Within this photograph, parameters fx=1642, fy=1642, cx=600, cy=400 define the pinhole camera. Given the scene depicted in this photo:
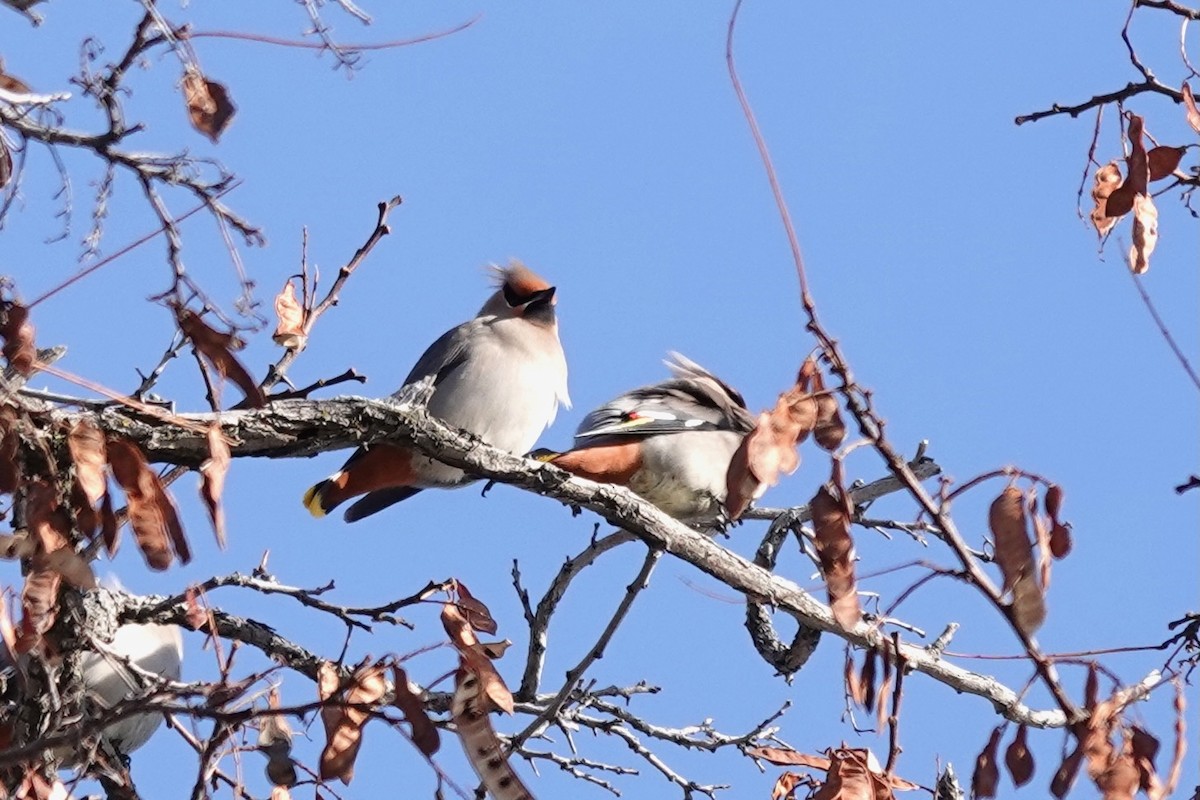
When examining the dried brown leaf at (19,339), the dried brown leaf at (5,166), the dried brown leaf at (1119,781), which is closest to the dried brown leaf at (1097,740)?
the dried brown leaf at (1119,781)

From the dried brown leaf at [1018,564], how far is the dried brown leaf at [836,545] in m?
0.22

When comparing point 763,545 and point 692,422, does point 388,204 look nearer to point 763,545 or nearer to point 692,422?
point 763,545

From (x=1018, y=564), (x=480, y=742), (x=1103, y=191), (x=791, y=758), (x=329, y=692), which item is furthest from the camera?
(x=791, y=758)

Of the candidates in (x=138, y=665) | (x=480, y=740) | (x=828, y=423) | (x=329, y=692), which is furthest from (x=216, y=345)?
(x=138, y=665)

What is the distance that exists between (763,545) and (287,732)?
6.02 feet

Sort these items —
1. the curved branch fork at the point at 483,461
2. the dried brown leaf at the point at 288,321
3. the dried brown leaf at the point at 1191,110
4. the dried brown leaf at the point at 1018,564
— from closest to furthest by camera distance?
the dried brown leaf at the point at 1018,564 → the dried brown leaf at the point at 1191,110 → the curved branch fork at the point at 483,461 → the dried brown leaf at the point at 288,321

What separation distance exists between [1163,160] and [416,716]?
63.6 inches

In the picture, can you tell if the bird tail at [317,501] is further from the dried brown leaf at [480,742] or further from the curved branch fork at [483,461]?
the dried brown leaf at [480,742]

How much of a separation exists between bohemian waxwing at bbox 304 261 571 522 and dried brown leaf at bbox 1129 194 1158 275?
2525 millimetres

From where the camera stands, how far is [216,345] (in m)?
2.53

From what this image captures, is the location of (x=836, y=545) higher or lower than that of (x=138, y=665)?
Result: lower

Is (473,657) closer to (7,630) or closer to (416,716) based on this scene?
(416,716)

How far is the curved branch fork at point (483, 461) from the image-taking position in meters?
3.03

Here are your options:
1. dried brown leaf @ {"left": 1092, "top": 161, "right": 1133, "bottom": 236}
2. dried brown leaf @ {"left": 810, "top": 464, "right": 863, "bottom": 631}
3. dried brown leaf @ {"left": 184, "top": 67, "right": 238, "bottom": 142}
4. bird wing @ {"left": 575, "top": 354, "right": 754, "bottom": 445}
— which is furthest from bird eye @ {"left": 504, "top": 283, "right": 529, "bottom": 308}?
dried brown leaf @ {"left": 810, "top": 464, "right": 863, "bottom": 631}
